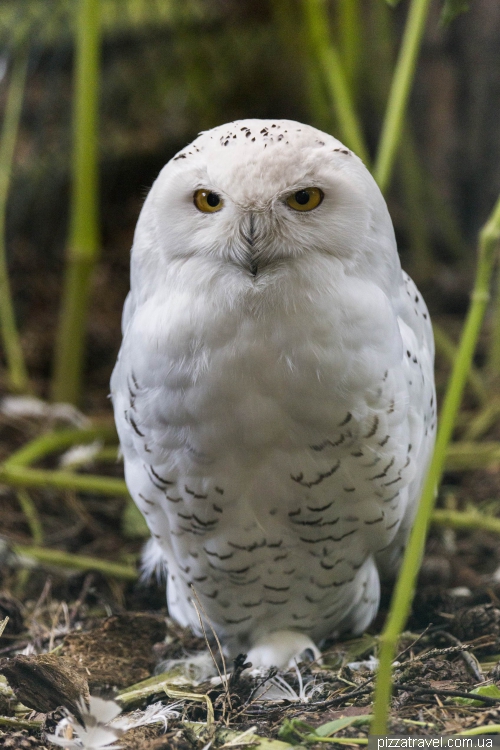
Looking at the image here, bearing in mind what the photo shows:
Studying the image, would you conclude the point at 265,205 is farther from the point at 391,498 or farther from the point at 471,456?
the point at 471,456

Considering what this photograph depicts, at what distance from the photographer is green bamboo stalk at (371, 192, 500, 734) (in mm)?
1094

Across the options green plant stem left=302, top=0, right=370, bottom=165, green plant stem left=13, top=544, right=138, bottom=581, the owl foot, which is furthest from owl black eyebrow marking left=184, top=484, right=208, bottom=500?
green plant stem left=302, top=0, right=370, bottom=165

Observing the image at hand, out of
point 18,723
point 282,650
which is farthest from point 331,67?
point 18,723

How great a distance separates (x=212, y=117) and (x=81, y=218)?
6.02ft

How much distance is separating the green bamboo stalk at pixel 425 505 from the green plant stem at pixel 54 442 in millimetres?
1769

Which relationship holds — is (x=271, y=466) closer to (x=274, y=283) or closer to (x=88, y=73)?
(x=274, y=283)

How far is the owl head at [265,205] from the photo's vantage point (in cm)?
137

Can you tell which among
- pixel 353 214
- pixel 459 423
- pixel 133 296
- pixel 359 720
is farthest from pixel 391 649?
pixel 459 423

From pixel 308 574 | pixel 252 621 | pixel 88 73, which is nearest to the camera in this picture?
pixel 308 574

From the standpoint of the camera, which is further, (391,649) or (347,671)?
(347,671)

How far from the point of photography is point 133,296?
67.4 inches

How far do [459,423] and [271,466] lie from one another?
1.85 metres

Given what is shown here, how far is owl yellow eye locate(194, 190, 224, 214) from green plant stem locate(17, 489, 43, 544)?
1.55 meters

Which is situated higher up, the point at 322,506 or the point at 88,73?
the point at 88,73
